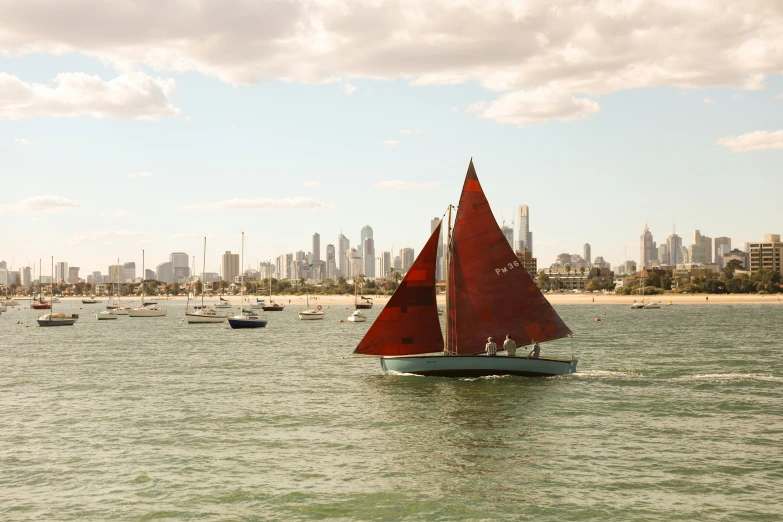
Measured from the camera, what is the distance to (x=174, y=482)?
25.5 meters

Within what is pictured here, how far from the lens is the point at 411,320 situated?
4866 cm

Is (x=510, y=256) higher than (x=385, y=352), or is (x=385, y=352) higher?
(x=510, y=256)

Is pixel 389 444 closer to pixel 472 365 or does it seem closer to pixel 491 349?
pixel 472 365

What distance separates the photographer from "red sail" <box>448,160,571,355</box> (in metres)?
47.9

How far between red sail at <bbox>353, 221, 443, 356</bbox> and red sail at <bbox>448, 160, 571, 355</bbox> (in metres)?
1.28

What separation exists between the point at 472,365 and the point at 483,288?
197 inches

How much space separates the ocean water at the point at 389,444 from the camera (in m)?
23.2

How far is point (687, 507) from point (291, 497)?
11.8 m

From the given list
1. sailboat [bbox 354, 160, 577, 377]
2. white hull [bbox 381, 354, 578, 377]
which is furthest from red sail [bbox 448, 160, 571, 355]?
white hull [bbox 381, 354, 578, 377]

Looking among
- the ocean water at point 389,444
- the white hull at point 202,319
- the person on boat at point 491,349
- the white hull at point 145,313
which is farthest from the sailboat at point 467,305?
the white hull at point 145,313

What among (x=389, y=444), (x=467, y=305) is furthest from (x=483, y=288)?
(x=389, y=444)

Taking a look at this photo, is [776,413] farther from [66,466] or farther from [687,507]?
[66,466]

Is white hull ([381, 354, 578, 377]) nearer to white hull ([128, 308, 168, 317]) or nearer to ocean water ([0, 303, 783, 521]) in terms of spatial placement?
ocean water ([0, 303, 783, 521])

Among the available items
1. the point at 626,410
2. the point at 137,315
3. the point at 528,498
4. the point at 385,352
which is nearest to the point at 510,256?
the point at 385,352
